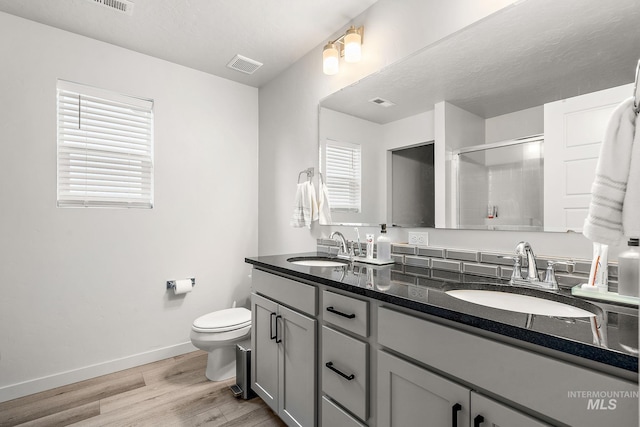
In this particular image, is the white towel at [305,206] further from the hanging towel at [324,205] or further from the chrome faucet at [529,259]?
the chrome faucet at [529,259]

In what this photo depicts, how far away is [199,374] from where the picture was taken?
2285 mm

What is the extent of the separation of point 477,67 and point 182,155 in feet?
7.34

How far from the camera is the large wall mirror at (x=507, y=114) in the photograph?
1113 mm

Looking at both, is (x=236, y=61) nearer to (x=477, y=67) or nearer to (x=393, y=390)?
(x=477, y=67)

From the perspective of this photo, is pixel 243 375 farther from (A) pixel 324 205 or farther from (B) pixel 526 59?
(B) pixel 526 59

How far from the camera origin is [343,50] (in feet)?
6.79

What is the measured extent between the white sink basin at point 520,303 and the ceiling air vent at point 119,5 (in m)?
2.36

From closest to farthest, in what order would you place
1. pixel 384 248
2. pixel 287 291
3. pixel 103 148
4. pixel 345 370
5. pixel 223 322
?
pixel 345 370 < pixel 287 291 < pixel 384 248 < pixel 223 322 < pixel 103 148

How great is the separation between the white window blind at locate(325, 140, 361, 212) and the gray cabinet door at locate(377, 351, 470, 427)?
1.18 metres

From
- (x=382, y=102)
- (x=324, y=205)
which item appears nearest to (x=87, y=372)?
(x=324, y=205)

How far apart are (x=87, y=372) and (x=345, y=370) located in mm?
2071

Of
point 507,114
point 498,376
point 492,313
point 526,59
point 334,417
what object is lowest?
point 334,417

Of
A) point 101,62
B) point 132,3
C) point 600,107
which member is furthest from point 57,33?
point 600,107

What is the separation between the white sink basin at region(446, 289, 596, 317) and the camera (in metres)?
1.00
